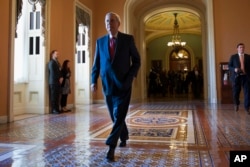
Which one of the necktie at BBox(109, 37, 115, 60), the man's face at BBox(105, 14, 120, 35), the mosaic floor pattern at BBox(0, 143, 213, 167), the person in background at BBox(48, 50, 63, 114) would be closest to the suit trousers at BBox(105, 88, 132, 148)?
the mosaic floor pattern at BBox(0, 143, 213, 167)

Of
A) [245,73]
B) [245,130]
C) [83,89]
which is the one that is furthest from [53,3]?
[245,130]

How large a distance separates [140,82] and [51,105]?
491 centimetres

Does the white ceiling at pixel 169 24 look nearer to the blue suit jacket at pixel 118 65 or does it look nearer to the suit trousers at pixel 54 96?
the suit trousers at pixel 54 96

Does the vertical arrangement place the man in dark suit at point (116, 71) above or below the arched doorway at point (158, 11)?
below

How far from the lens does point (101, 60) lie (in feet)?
7.60

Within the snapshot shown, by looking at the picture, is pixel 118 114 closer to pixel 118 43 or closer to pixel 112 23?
pixel 118 43

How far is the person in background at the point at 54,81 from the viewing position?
5758 millimetres

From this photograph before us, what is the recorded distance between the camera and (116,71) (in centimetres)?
220

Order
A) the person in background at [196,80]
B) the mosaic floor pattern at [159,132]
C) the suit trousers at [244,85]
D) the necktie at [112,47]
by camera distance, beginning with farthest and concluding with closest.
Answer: the person in background at [196,80] → the suit trousers at [244,85] → the mosaic floor pattern at [159,132] → the necktie at [112,47]

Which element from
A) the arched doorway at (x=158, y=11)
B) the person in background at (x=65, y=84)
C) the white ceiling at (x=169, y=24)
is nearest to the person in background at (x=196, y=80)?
the arched doorway at (x=158, y=11)

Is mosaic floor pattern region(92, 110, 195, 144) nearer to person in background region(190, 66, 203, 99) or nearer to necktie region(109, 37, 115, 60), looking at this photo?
necktie region(109, 37, 115, 60)

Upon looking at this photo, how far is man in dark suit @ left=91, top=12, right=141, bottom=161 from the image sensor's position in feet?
7.18

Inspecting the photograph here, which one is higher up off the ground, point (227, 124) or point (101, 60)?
point (101, 60)

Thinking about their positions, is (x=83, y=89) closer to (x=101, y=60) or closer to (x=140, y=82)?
(x=140, y=82)
